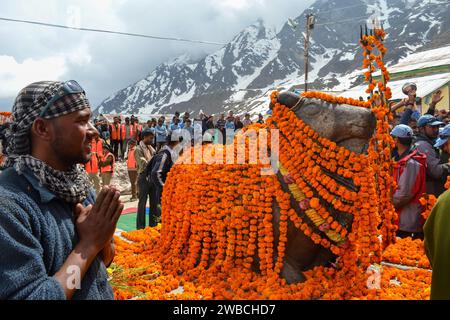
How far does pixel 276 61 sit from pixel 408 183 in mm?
116708

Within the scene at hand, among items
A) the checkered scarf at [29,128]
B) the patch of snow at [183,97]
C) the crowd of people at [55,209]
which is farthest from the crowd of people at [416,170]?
the patch of snow at [183,97]

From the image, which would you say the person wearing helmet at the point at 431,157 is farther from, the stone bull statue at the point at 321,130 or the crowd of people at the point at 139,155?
the crowd of people at the point at 139,155

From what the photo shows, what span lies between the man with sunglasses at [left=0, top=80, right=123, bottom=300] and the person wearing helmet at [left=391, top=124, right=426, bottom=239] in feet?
14.3

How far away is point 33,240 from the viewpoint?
165 centimetres

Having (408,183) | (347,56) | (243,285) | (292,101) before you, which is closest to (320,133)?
(292,101)

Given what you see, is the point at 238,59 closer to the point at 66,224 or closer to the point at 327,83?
the point at 327,83

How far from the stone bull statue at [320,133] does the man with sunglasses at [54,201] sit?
2252 millimetres

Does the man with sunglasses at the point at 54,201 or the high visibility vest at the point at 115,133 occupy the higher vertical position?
the high visibility vest at the point at 115,133

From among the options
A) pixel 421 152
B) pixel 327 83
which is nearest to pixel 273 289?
pixel 421 152

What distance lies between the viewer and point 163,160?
21.2 ft

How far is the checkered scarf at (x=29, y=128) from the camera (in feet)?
6.00

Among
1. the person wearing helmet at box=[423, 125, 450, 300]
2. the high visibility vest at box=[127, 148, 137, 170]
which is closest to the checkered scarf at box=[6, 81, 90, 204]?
the person wearing helmet at box=[423, 125, 450, 300]

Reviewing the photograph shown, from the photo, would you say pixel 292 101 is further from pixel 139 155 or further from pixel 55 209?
pixel 139 155
